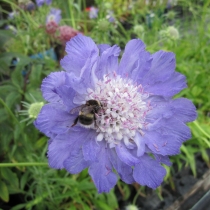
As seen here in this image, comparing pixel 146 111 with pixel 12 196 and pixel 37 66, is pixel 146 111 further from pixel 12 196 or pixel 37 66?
pixel 12 196

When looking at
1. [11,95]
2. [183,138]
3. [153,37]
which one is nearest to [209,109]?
[153,37]

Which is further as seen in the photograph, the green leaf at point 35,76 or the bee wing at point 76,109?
the green leaf at point 35,76

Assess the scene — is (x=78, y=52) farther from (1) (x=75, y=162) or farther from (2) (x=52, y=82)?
(1) (x=75, y=162)

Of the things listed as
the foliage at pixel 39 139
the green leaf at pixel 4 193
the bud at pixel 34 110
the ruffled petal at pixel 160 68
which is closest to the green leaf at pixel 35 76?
the foliage at pixel 39 139

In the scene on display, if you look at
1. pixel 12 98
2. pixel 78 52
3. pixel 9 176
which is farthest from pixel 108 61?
pixel 9 176

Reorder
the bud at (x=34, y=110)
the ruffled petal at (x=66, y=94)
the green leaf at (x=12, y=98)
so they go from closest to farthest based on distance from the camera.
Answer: the ruffled petal at (x=66, y=94)
the bud at (x=34, y=110)
the green leaf at (x=12, y=98)

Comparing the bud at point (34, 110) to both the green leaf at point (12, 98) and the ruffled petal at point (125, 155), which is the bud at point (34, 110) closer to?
the green leaf at point (12, 98)
